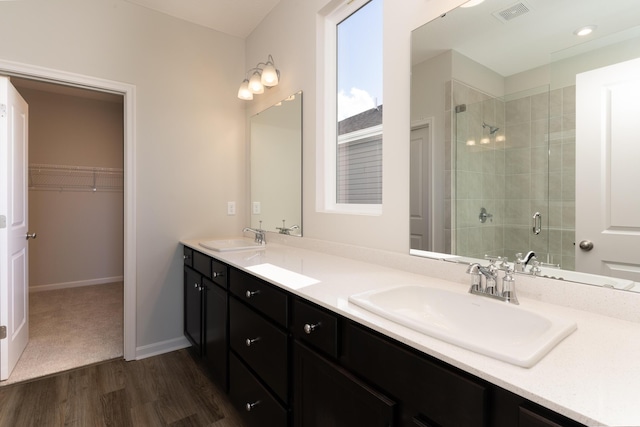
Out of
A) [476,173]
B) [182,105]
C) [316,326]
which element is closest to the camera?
[316,326]

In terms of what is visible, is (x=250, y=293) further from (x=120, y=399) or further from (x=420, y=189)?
(x=120, y=399)

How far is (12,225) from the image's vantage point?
2.13 m

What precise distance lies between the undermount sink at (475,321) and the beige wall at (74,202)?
460cm

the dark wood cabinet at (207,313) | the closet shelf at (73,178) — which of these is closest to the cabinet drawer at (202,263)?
the dark wood cabinet at (207,313)

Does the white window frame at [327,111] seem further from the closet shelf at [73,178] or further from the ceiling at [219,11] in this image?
the closet shelf at [73,178]

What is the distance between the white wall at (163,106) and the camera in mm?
2115

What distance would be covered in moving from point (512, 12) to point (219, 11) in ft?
6.97

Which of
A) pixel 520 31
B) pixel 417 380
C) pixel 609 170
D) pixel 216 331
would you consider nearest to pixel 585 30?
pixel 520 31

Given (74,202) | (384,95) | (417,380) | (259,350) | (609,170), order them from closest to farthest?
(417,380), (609,170), (259,350), (384,95), (74,202)

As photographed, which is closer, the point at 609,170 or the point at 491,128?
the point at 609,170

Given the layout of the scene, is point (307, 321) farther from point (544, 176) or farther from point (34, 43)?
point (34, 43)

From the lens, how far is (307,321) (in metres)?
1.11

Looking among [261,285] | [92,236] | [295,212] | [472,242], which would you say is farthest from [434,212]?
[92,236]

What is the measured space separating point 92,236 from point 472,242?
4821 millimetres
